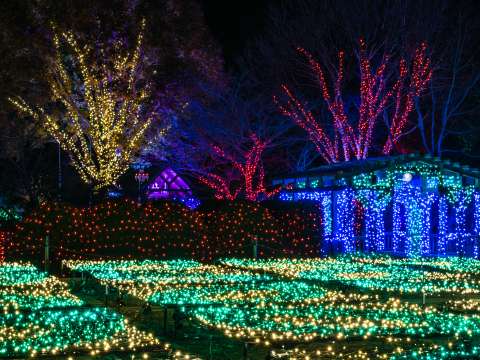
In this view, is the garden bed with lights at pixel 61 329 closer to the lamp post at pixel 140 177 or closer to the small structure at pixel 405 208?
the small structure at pixel 405 208

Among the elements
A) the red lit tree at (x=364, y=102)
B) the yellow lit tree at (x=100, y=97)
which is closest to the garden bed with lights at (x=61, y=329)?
the yellow lit tree at (x=100, y=97)

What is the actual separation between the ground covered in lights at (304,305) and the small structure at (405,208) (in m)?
2.74

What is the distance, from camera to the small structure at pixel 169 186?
123 feet

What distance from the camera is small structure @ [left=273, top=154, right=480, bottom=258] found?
24.6 meters

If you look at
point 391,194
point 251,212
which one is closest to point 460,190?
point 391,194

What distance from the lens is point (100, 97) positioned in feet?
83.9

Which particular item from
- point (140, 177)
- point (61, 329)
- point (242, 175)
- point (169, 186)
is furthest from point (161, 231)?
point (169, 186)

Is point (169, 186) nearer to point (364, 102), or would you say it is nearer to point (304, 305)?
point (364, 102)

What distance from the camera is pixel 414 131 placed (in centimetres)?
3722

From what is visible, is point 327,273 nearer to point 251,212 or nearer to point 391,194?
point 251,212

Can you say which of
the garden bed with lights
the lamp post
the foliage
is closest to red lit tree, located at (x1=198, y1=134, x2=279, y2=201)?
the lamp post

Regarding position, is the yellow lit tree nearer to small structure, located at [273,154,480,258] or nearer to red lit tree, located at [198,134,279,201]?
small structure, located at [273,154,480,258]

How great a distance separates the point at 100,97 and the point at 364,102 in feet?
Answer: 39.4

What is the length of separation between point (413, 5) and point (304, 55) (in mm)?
4784
